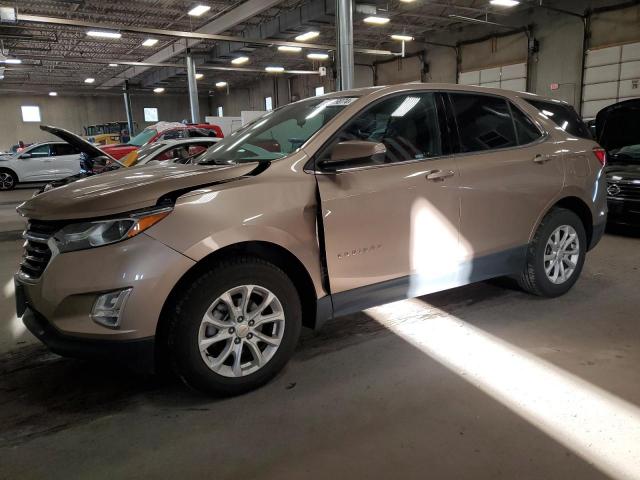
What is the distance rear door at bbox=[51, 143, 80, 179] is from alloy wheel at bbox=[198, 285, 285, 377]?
1470 cm

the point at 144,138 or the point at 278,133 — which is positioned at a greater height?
the point at 144,138

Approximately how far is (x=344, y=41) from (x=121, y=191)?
28.8 ft

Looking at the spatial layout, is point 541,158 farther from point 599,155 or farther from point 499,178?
point 599,155

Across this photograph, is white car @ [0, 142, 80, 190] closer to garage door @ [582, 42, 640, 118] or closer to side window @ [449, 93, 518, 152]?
side window @ [449, 93, 518, 152]

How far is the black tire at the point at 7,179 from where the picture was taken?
14672 mm

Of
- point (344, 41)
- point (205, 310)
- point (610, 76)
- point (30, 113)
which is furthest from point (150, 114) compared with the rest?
point (205, 310)

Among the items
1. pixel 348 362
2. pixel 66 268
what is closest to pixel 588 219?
pixel 348 362

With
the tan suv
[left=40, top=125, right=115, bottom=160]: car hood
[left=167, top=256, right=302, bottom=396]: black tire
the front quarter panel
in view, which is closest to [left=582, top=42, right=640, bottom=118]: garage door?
the tan suv

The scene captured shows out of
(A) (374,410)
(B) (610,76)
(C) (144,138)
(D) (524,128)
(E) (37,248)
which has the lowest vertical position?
(A) (374,410)

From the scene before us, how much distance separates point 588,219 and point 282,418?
3043 millimetres

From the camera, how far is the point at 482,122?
3.31 m

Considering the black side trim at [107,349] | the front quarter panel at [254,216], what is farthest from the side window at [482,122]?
the black side trim at [107,349]

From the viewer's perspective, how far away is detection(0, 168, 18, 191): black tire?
578 inches

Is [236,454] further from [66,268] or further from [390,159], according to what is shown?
[390,159]
